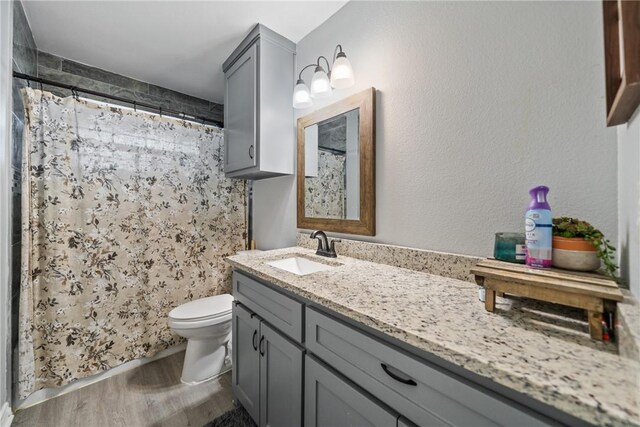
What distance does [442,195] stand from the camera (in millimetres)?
1094

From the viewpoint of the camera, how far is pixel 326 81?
1445mm

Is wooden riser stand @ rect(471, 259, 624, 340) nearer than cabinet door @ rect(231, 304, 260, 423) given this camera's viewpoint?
Yes

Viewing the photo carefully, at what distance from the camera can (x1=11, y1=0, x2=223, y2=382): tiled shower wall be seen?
1.42 m

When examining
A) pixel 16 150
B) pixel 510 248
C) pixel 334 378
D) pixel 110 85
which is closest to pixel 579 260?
pixel 510 248

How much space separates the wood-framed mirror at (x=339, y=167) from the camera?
4.44ft

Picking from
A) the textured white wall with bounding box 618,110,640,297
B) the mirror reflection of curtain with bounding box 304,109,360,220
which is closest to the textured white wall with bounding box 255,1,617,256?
the textured white wall with bounding box 618,110,640,297

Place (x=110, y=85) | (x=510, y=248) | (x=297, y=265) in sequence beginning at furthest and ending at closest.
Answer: (x=110, y=85)
(x=297, y=265)
(x=510, y=248)

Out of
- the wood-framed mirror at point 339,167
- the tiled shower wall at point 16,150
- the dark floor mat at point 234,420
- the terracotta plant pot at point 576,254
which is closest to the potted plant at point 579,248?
the terracotta plant pot at point 576,254

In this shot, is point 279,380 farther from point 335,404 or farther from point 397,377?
point 397,377

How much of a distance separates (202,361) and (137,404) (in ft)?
1.28

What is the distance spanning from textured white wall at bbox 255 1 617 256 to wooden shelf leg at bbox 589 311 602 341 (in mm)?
360

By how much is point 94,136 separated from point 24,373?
4.91 feet

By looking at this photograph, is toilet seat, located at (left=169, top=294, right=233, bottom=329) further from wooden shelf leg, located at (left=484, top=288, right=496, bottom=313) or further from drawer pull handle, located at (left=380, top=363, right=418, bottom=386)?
wooden shelf leg, located at (left=484, top=288, right=496, bottom=313)

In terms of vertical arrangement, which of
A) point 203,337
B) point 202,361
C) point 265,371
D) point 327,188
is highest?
point 327,188
